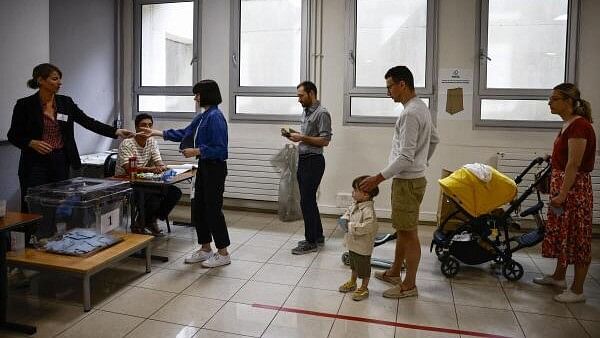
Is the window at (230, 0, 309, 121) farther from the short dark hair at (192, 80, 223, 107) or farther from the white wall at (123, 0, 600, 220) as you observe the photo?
the short dark hair at (192, 80, 223, 107)

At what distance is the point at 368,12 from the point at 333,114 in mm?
1170

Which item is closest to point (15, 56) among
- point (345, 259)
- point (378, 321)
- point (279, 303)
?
point (279, 303)

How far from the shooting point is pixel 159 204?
4.71 meters

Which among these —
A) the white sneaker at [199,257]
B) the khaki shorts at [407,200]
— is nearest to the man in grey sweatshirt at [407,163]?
the khaki shorts at [407,200]

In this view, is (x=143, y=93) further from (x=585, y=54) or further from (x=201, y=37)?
(x=585, y=54)

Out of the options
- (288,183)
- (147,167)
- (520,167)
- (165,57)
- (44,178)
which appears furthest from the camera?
(165,57)

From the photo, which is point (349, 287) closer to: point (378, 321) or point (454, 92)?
point (378, 321)

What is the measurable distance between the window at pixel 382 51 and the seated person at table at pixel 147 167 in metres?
2.11

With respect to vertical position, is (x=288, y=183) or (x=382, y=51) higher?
(x=382, y=51)

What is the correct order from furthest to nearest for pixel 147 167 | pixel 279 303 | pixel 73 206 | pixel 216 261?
pixel 147 167, pixel 216 261, pixel 73 206, pixel 279 303

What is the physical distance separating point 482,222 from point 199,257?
88.2 inches

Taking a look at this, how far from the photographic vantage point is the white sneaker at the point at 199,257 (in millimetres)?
3992

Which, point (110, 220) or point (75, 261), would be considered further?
point (110, 220)

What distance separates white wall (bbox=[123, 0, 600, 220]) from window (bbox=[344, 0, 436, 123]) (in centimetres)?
11
